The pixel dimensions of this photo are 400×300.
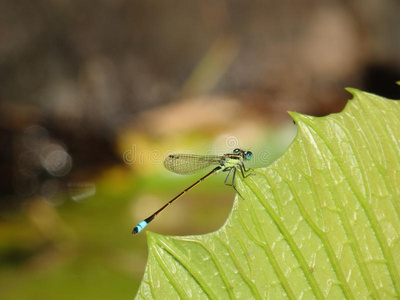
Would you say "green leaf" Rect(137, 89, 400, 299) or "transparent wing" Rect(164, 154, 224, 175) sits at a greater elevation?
"transparent wing" Rect(164, 154, 224, 175)

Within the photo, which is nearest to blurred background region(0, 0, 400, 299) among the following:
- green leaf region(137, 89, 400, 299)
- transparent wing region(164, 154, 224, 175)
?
transparent wing region(164, 154, 224, 175)

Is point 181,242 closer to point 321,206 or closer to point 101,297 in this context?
point 321,206

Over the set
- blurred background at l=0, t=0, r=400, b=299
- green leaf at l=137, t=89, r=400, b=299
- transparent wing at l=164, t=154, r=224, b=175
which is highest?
blurred background at l=0, t=0, r=400, b=299

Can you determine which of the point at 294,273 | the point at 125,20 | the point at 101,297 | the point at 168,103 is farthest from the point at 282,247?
the point at 125,20

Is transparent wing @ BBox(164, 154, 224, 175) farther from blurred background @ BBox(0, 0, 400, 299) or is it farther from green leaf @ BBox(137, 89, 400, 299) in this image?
green leaf @ BBox(137, 89, 400, 299)

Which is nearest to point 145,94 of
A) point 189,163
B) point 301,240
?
point 189,163

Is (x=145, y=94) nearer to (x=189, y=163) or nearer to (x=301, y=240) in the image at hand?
(x=189, y=163)

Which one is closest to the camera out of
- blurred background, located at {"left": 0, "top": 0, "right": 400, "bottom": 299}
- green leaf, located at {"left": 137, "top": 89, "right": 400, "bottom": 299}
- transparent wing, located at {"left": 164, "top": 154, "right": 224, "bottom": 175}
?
green leaf, located at {"left": 137, "top": 89, "right": 400, "bottom": 299}

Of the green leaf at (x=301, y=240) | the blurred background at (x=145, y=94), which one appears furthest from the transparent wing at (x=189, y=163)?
the green leaf at (x=301, y=240)
